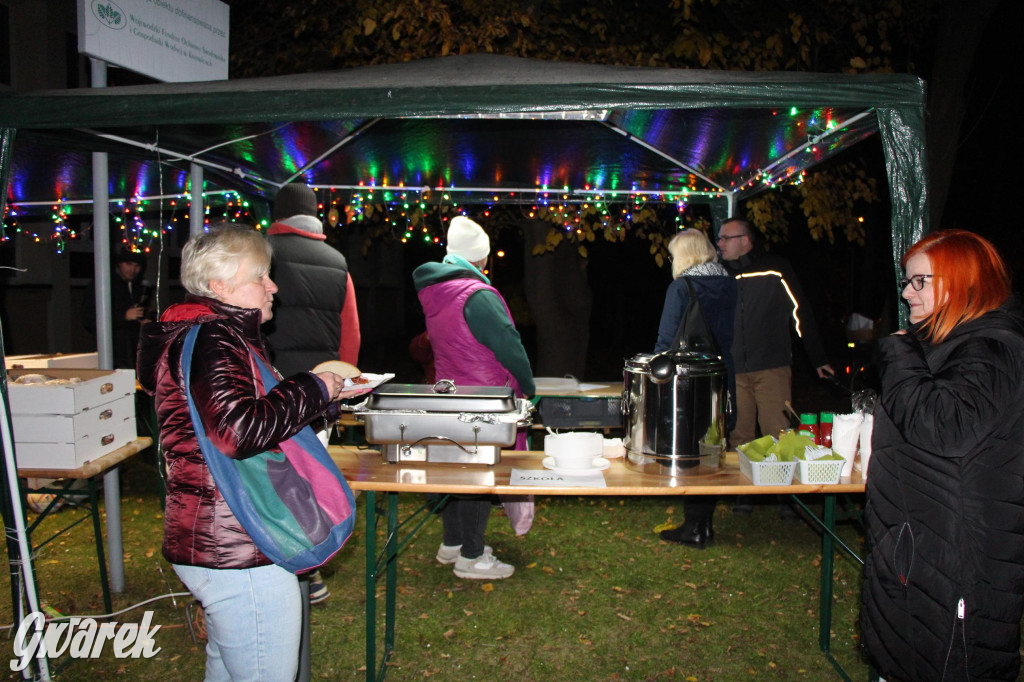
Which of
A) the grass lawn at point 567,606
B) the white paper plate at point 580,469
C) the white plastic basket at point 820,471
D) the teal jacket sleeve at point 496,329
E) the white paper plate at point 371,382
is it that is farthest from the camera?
the teal jacket sleeve at point 496,329

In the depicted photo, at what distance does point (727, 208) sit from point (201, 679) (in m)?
4.48

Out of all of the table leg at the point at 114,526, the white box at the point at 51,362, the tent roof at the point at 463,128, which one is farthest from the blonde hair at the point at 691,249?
the white box at the point at 51,362

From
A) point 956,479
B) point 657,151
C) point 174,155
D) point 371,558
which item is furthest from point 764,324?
point 174,155

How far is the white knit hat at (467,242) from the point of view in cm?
356

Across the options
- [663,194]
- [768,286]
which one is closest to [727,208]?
[663,194]

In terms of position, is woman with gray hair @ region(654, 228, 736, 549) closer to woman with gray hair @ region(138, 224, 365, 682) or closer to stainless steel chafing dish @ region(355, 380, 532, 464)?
stainless steel chafing dish @ region(355, 380, 532, 464)

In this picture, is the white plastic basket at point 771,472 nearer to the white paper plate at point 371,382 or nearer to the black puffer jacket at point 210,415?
the white paper plate at point 371,382

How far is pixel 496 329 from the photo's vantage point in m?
3.38

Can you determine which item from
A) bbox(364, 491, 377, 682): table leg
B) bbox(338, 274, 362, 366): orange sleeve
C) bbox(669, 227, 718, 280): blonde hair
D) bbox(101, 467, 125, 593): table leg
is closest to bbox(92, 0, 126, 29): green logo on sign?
bbox(338, 274, 362, 366): orange sleeve

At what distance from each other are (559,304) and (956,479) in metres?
6.38

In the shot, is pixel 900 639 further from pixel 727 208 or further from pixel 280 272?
pixel 727 208

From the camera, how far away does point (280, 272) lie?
3.48 m

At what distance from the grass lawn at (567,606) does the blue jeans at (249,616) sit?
4.31 ft

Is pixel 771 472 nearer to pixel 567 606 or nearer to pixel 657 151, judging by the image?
pixel 567 606
